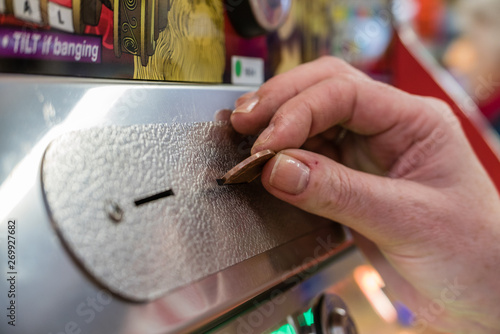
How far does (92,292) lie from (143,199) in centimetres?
11

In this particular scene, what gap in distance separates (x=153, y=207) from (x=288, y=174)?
19cm

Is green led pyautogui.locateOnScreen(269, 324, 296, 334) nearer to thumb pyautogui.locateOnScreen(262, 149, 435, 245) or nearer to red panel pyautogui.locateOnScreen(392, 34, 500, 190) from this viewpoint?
thumb pyautogui.locateOnScreen(262, 149, 435, 245)

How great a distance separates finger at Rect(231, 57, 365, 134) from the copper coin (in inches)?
3.2

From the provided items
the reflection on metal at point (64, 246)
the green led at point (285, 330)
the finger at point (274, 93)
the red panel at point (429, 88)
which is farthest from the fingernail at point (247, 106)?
the red panel at point (429, 88)

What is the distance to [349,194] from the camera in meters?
0.59

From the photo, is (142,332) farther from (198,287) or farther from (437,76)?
(437,76)

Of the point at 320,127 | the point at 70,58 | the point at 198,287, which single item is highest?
the point at 70,58

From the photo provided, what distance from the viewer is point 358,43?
1.16 meters

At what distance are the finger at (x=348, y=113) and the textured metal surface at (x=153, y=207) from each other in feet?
0.25

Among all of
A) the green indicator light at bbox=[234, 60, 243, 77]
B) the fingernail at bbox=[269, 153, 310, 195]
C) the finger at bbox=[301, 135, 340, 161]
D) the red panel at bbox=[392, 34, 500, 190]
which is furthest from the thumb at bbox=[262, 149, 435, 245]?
the red panel at bbox=[392, 34, 500, 190]

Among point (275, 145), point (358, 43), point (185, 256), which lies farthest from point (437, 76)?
point (185, 256)

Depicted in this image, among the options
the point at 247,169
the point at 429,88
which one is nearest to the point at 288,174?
the point at 247,169

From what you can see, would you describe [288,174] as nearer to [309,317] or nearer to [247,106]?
[247,106]

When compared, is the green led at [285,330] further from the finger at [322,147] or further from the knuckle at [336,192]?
the finger at [322,147]
